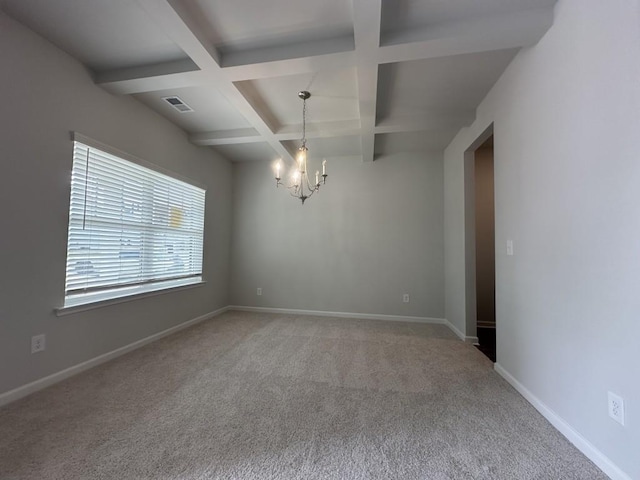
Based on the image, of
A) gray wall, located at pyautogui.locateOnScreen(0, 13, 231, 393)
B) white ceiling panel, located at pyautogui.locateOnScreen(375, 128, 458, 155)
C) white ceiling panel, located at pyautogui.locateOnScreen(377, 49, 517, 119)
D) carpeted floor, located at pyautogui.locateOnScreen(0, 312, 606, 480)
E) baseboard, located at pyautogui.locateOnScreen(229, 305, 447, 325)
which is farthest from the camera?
baseboard, located at pyautogui.locateOnScreen(229, 305, 447, 325)

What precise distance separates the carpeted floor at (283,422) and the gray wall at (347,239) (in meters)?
1.59

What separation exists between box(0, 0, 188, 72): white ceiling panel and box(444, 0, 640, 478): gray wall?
2.69 meters

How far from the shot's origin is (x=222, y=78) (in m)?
2.32

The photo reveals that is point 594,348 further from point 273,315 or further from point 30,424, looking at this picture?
point 273,315

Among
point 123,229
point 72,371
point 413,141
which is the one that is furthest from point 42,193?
point 413,141

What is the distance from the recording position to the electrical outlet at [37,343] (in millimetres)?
2033

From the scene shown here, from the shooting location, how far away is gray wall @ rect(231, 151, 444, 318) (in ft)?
14.0

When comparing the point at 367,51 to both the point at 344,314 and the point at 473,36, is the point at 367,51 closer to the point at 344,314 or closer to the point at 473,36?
the point at 473,36

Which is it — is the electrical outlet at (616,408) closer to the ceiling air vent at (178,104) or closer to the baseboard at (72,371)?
the baseboard at (72,371)

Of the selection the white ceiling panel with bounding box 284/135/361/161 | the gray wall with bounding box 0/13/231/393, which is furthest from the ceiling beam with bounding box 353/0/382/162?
the gray wall with bounding box 0/13/231/393

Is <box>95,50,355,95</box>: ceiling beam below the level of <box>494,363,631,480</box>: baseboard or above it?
above

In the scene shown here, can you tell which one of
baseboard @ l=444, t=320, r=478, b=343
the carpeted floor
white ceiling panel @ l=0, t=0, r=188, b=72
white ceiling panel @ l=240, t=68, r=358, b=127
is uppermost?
white ceiling panel @ l=0, t=0, r=188, b=72

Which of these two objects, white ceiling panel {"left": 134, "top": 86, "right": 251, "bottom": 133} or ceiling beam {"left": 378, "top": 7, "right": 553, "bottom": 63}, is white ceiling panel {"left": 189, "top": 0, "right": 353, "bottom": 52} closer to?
ceiling beam {"left": 378, "top": 7, "right": 553, "bottom": 63}

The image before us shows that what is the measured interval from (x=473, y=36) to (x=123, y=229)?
3.47m
